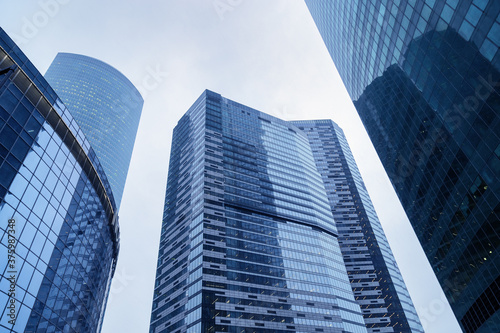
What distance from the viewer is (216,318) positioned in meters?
85.0

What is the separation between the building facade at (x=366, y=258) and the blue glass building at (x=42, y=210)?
396 feet

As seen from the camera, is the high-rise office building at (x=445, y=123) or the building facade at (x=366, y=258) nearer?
the high-rise office building at (x=445, y=123)

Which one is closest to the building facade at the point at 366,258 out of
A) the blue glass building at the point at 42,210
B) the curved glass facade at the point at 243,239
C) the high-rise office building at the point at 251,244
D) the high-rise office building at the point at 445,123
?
the high-rise office building at the point at 251,244

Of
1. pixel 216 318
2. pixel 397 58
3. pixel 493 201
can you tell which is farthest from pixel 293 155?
pixel 493 201

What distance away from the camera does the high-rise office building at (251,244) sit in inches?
3632

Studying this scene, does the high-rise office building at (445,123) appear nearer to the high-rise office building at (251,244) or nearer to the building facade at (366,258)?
the high-rise office building at (251,244)

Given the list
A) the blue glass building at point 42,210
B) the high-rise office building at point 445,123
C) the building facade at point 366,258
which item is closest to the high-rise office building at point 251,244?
the building facade at point 366,258

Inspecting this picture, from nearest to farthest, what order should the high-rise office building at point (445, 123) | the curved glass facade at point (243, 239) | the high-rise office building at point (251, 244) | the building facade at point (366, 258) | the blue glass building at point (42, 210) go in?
1. the blue glass building at point (42, 210)
2. the high-rise office building at point (445, 123)
3. the curved glass facade at point (243, 239)
4. the high-rise office building at point (251, 244)
5. the building facade at point (366, 258)

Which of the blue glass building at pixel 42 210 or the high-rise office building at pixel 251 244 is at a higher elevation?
the high-rise office building at pixel 251 244

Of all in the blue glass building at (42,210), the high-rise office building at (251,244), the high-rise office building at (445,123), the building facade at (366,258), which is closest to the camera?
the blue glass building at (42,210)

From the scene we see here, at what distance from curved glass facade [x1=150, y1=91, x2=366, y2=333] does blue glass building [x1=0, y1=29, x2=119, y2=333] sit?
162 ft

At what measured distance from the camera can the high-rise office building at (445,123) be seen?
111 ft

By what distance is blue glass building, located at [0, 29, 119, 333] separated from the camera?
92.3 ft

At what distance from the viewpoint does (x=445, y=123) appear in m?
42.0
